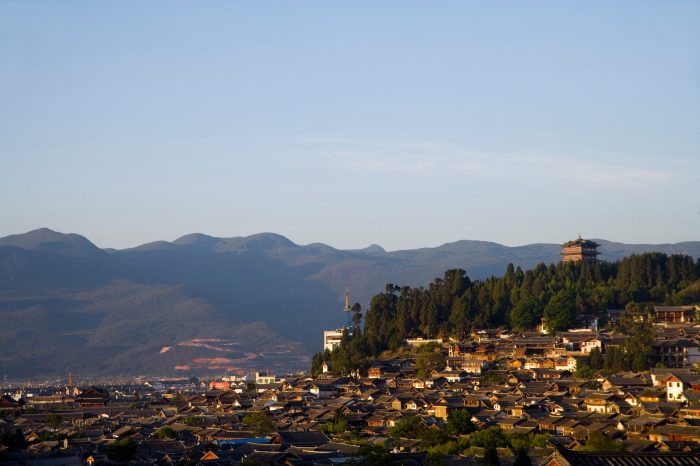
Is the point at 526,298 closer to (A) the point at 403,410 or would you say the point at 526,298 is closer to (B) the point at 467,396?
(B) the point at 467,396

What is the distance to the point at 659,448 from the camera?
126 ft

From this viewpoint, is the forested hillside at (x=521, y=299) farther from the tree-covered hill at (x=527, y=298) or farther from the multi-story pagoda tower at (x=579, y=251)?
the multi-story pagoda tower at (x=579, y=251)

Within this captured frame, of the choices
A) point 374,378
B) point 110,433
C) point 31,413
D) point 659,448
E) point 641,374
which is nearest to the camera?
point 659,448

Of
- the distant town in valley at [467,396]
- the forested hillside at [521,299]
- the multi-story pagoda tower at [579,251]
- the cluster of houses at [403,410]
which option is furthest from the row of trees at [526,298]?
the multi-story pagoda tower at [579,251]

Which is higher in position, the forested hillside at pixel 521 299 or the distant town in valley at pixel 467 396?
the forested hillside at pixel 521 299

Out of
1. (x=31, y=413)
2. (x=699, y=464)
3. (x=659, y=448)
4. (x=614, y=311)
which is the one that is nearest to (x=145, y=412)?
(x=31, y=413)

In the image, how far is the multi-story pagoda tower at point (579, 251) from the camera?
302ft

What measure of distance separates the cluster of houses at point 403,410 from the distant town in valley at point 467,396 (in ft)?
0.37

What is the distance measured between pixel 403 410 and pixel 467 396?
3081 millimetres

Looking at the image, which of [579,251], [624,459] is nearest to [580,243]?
[579,251]

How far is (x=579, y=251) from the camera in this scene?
92.1 meters

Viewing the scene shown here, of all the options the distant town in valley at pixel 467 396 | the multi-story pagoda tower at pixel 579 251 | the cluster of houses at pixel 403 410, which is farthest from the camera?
the multi-story pagoda tower at pixel 579 251

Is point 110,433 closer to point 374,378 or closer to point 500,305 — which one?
point 374,378

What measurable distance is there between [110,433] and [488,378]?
1964cm
